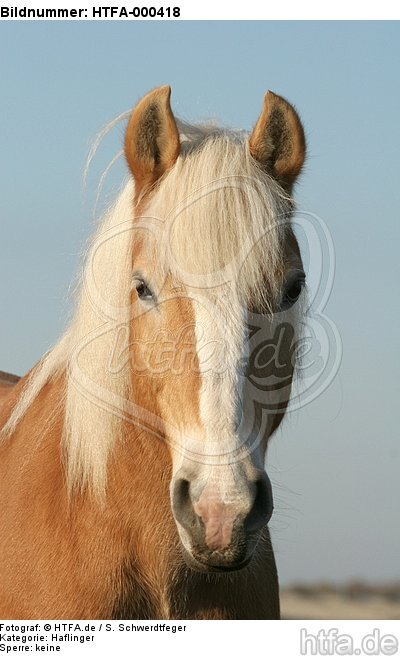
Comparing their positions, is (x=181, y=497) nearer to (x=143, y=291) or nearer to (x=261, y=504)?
(x=261, y=504)

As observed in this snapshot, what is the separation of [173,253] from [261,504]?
0.97 meters

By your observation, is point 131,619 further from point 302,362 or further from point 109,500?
point 302,362

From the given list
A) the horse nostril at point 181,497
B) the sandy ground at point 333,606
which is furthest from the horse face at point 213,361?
the sandy ground at point 333,606

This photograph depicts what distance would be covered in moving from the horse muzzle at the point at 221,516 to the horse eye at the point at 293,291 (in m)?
0.77

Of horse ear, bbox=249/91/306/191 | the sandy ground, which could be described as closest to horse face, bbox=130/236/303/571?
horse ear, bbox=249/91/306/191

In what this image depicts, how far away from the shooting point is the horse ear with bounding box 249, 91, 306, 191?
375 centimetres

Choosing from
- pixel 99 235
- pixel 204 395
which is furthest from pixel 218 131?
pixel 204 395

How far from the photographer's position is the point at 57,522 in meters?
3.83

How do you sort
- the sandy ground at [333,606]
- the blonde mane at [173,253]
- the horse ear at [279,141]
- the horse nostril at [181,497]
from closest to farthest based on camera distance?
1. the horse nostril at [181,497]
2. the blonde mane at [173,253]
3. the horse ear at [279,141]
4. the sandy ground at [333,606]

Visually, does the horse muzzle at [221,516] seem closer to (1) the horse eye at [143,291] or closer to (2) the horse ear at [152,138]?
(1) the horse eye at [143,291]

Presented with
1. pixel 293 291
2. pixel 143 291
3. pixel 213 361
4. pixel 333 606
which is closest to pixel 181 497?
pixel 213 361

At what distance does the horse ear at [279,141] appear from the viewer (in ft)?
12.3

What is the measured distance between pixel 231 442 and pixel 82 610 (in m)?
1.17
